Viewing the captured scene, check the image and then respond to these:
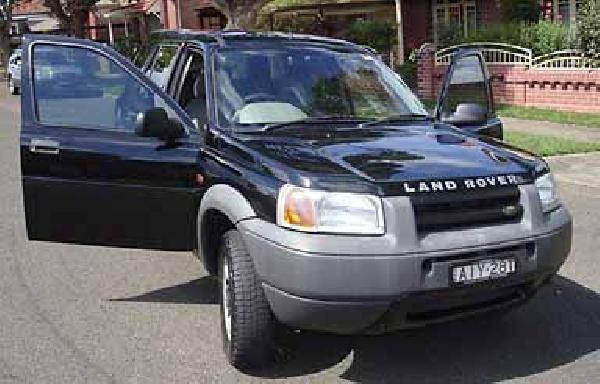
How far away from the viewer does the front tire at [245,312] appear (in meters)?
4.03

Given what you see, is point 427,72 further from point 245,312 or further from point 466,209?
point 245,312

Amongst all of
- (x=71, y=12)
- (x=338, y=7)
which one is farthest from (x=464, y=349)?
(x=71, y=12)

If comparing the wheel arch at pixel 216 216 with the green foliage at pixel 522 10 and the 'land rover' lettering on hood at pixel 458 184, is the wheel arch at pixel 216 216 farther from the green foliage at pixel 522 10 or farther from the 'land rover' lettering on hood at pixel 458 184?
the green foliage at pixel 522 10

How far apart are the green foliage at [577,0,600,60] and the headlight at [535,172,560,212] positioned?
9.99 m

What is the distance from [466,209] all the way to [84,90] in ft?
8.59

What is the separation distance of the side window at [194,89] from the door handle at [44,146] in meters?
0.86

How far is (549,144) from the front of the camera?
11102mm

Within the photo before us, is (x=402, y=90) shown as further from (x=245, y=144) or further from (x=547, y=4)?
(x=547, y=4)

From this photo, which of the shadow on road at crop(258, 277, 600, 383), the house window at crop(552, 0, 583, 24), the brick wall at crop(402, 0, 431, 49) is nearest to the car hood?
the shadow on road at crop(258, 277, 600, 383)

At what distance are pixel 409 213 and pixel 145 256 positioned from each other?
360 centimetres

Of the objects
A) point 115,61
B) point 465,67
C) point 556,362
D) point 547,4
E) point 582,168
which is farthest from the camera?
point 547,4

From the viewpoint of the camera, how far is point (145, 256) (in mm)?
6770

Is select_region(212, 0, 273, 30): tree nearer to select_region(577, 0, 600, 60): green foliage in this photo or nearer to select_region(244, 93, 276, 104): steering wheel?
select_region(577, 0, 600, 60): green foliage

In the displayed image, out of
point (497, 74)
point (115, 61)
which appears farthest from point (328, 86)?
point (497, 74)
